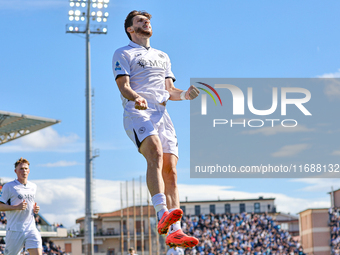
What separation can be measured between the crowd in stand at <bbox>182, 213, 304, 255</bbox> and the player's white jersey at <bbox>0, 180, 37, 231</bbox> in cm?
3333

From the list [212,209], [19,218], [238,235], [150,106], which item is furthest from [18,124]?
[212,209]

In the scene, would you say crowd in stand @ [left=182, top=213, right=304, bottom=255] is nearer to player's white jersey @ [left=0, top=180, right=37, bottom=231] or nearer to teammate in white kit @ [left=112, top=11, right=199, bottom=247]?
player's white jersey @ [left=0, top=180, right=37, bottom=231]

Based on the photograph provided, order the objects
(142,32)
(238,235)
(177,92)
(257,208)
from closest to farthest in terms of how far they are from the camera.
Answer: (142,32)
(177,92)
(238,235)
(257,208)

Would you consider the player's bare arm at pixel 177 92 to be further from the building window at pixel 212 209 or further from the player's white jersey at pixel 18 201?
the building window at pixel 212 209

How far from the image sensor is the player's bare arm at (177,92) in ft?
19.9

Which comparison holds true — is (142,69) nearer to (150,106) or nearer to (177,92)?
(150,106)

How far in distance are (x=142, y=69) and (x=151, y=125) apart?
25.5 inches

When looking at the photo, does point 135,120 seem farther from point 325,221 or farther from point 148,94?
point 325,221

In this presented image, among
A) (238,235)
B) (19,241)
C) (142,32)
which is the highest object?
(142,32)

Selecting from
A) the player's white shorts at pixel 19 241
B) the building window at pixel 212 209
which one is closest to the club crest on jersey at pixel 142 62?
the player's white shorts at pixel 19 241

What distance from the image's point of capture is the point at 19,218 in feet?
30.8

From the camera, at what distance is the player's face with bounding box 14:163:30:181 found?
30.5ft

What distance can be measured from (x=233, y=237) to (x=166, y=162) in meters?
42.4

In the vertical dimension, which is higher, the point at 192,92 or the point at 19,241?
the point at 192,92
